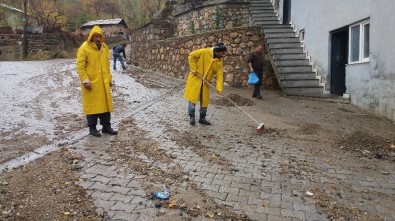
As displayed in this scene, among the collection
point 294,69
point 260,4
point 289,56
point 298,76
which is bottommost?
point 298,76

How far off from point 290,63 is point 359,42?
3.24 meters

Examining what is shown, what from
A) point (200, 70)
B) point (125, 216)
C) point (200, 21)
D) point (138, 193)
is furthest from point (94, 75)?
point (200, 21)

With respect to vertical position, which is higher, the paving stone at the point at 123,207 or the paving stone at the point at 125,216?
the paving stone at the point at 123,207

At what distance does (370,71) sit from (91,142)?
23.3 feet

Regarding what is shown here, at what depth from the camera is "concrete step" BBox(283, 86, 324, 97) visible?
37.1 ft

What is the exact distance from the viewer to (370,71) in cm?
874

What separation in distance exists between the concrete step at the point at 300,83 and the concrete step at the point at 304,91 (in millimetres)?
140

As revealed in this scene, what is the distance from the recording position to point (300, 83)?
38.3 ft

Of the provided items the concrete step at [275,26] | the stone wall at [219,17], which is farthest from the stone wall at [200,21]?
the concrete step at [275,26]

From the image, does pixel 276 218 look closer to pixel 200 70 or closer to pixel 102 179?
pixel 102 179

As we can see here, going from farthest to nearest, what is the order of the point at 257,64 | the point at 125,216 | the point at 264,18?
the point at 264,18 → the point at 257,64 → the point at 125,216

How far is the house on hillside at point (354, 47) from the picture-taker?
8.05 metres

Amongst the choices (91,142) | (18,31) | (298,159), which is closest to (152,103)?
(91,142)

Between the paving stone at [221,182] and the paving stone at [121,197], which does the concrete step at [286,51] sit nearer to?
the paving stone at [221,182]
